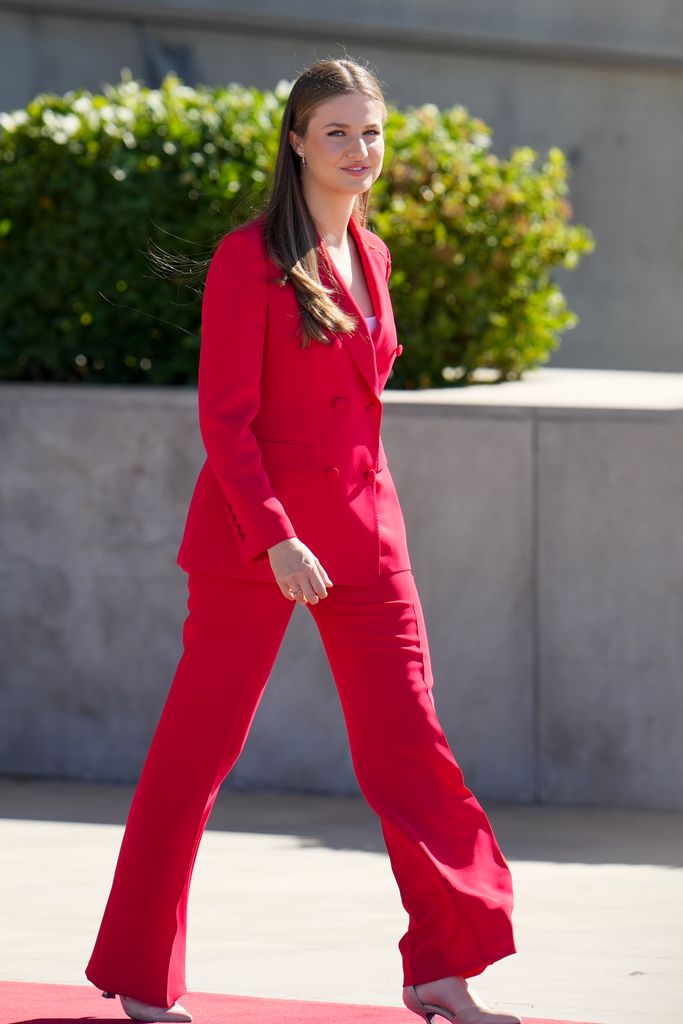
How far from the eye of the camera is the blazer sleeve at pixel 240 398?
148 inches

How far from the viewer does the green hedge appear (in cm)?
731

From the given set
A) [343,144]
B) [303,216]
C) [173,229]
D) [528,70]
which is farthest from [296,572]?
[528,70]

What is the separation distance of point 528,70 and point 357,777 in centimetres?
961

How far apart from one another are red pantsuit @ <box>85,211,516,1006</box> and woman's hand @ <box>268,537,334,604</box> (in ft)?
0.20

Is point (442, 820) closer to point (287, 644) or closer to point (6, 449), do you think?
point (287, 644)

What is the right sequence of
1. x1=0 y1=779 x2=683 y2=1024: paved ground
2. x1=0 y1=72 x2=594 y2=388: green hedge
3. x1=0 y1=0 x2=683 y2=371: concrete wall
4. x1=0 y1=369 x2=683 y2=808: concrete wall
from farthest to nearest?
x1=0 y1=0 x2=683 y2=371: concrete wall, x1=0 y1=72 x2=594 y2=388: green hedge, x1=0 y1=369 x2=683 y2=808: concrete wall, x1=0 y1=779 x2=683 y2=1024: paved ground

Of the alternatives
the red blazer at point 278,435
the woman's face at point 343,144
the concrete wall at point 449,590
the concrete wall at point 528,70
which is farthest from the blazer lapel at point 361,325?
the concrete wall at point 528,70

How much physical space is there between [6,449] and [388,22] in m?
6.30

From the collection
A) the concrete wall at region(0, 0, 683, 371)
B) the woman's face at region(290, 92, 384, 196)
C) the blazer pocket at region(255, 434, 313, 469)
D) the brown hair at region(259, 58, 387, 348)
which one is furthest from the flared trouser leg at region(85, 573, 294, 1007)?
the concrete wall at region(0, 0, 683, 371)

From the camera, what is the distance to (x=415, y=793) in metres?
3.87

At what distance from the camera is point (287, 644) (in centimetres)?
691

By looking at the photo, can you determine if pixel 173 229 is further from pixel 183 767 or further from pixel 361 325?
pixel 183 767

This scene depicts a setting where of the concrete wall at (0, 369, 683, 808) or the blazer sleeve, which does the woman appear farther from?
the concrete wall at (0, 369, 683, 808)

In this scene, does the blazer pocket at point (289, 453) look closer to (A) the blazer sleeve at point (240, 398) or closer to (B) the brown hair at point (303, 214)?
(A) the blazer sleeve at point (240, 398)
